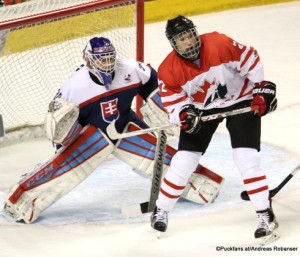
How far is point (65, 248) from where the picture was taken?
3.83m

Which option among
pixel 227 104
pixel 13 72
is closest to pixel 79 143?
pixel 227 104

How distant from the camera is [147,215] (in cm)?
416

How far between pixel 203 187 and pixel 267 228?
600 millimetres

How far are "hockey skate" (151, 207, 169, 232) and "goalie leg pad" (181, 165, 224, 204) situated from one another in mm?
377

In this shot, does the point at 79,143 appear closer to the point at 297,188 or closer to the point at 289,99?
the point at 297,188

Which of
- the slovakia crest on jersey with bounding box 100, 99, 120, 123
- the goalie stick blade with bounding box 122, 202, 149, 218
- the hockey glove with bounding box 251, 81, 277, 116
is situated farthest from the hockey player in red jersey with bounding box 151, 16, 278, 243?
the slovakia crest on jersey with bounding box 100, 99, 120, 123

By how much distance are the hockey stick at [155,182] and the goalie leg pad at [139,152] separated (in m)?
0.08

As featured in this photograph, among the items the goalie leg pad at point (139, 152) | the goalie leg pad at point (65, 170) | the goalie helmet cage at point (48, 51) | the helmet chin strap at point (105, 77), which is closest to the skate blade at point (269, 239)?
the goalie leg pad at point (139, 152)

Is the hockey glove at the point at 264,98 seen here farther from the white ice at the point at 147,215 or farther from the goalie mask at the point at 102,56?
the goalie mask at the point at 102,56

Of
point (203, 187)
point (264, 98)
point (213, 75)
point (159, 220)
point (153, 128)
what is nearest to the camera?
point (264, 98)

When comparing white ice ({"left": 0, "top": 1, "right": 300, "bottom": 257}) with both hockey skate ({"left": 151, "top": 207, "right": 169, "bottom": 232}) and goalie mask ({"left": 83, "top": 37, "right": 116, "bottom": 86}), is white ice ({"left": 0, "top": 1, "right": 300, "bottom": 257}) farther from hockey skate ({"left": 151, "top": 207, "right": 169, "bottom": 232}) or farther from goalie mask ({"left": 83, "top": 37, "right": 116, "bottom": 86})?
goalie mask ({"left": 83, "top": 37, "right": 116, "bottom": 86})

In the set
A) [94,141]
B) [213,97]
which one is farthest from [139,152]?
[213,97]

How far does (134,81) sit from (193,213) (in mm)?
619

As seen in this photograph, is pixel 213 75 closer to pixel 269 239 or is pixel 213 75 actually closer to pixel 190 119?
pixel 190 119
